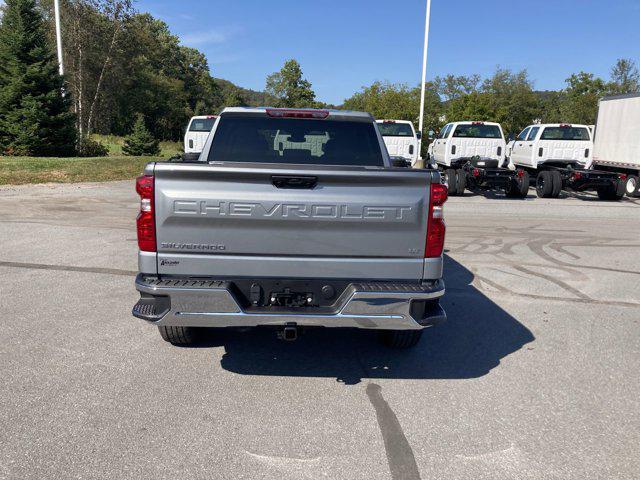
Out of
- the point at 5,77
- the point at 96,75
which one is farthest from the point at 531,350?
the point at 96,75

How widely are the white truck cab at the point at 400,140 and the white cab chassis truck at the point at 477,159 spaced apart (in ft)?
3.32

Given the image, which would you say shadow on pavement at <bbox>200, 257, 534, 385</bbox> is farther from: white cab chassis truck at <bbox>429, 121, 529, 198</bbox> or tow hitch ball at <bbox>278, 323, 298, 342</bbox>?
white cab chassis truck at <bbox>429, 121, 529, 198</bbox>

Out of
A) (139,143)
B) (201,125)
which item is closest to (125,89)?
(139,143)

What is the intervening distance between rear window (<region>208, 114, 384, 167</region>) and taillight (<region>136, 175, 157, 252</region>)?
55.9 inches

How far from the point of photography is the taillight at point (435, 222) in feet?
11.7


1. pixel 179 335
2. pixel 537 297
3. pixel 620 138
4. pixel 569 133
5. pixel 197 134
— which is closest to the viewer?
pixel 179 335

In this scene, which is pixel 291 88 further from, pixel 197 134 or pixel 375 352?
pixel 375 352

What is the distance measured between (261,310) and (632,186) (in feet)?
59.3

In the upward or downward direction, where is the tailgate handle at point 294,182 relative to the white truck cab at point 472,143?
downward

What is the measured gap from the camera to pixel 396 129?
1886cm

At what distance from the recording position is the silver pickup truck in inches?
135

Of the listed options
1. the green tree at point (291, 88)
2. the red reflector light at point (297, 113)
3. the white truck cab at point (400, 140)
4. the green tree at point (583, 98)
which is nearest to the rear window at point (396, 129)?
the white truck cab at point (400, 140)

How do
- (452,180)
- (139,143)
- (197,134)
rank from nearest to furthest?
1. (452,180)
2. (197,134)
3. (139,143)

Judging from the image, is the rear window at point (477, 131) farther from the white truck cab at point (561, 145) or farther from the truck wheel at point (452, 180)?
the truck wheel at point (452, 180)
